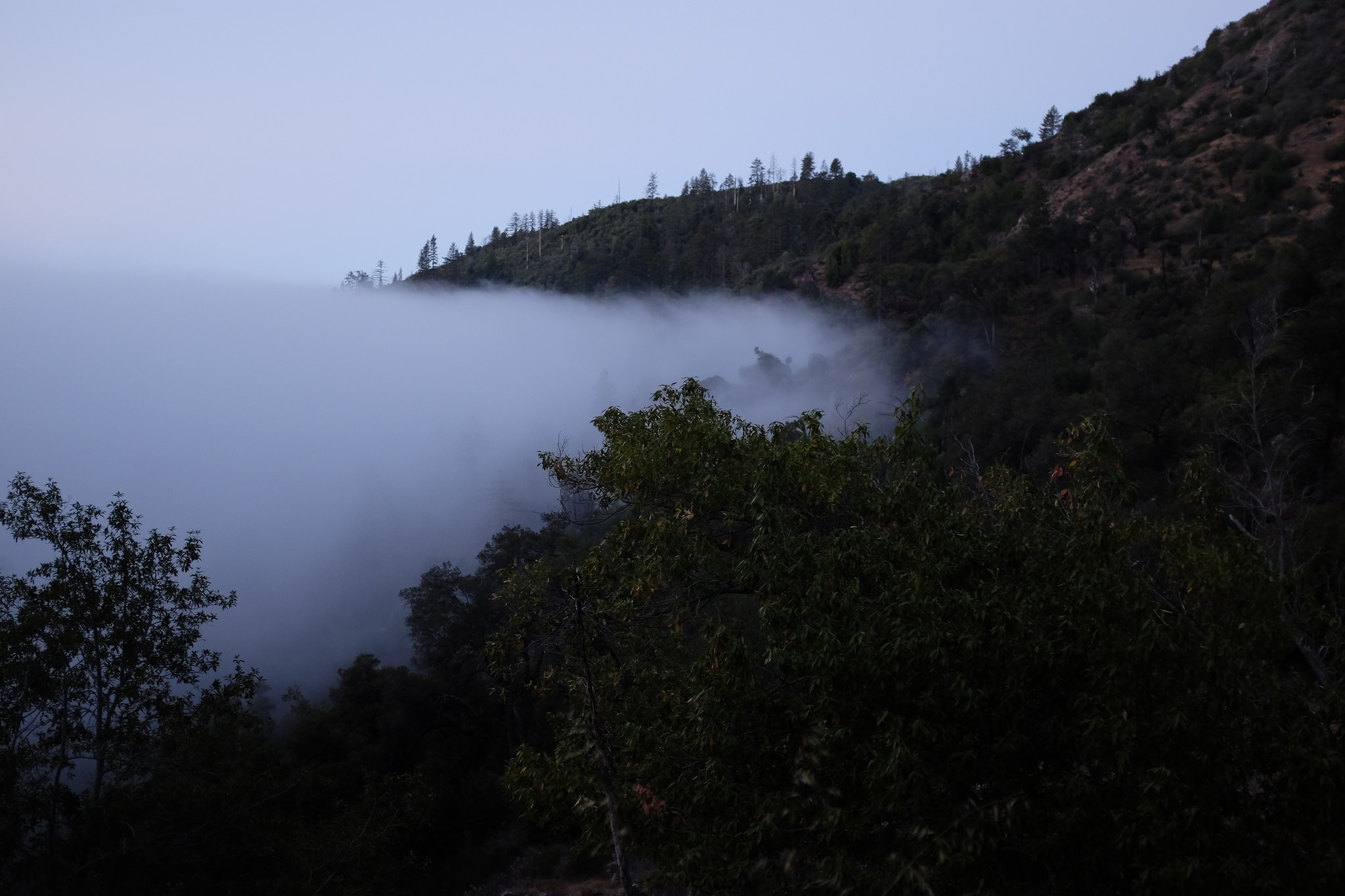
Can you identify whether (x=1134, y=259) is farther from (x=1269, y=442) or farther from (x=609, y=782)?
(x=609, y=782)

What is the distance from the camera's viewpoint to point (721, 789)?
7.36 m

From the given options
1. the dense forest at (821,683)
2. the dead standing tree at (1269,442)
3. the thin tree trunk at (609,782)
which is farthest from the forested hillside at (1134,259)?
the thin tree trunk at (609,782)

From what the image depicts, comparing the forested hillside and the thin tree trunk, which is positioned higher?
the forested hillside

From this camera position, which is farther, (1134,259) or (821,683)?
(1134,259)

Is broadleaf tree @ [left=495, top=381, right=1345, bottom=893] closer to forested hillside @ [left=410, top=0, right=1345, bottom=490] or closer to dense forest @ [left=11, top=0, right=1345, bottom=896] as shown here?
dense forest @ [left=11, top=0, right=1345, bottom=896]

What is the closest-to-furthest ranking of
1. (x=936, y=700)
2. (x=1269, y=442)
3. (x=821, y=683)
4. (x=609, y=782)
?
(x=936, y=700) → (x=821, y=683) → (x=609, y=782) → (x=1269, y=442)

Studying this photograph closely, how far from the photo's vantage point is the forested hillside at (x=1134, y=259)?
1071 inches

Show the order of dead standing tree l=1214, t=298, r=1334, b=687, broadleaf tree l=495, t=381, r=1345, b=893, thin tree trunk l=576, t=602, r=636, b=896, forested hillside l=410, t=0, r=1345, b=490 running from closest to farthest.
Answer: broadleaf tree l=495, t=381, r=1345, b=893
thin tree trunk l=576, t=602, r=636, b=896
dead standing tree l=1214, t=298, r=1334, b=687
forested hillside l=410, t=0, r=1345, b=490

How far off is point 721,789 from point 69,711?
9.80m

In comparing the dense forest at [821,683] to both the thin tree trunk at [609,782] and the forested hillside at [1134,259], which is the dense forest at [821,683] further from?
the forested hillside at [1134,259]

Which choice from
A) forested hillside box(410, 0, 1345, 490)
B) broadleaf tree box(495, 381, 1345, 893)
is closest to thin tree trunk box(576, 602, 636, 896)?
broadleaf tree box(495, 381, 1345, 893)

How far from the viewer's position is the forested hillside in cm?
2720

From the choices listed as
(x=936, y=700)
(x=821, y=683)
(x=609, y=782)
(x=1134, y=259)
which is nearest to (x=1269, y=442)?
(x=936, y=700)

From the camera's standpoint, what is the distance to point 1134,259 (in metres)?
51.7
